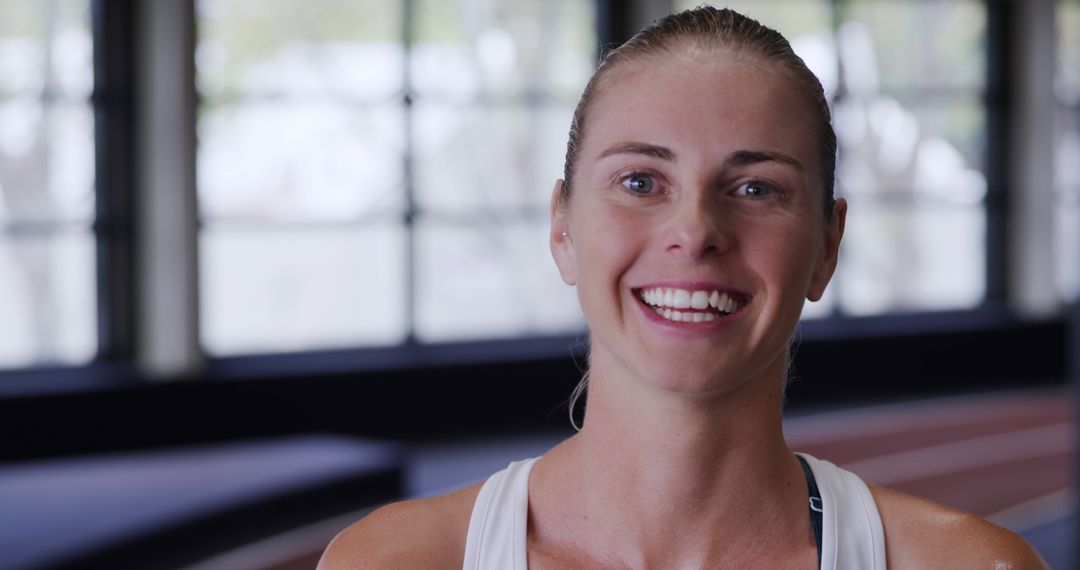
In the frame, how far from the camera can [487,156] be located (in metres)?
7.49

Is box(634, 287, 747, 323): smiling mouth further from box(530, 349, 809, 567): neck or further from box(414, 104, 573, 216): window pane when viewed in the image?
box(414, 104, 573, 216): window pane

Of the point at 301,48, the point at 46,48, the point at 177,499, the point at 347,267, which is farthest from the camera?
the point at 347,267

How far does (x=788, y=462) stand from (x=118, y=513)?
11.2 feet

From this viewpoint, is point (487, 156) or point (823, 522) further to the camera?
point (487, 156)

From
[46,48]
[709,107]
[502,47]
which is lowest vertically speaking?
[709,107]

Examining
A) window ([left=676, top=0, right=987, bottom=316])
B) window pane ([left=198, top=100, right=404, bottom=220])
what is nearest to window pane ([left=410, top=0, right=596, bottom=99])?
window pane ([left=198, top=100, right=404, bottom=220])

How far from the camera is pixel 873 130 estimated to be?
348 inches

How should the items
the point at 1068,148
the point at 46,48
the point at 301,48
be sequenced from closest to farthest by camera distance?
the point at 46,48, the point at 301,48, the point at 1068,148

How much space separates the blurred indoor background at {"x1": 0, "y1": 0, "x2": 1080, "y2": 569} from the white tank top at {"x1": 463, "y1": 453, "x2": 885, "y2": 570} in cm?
347

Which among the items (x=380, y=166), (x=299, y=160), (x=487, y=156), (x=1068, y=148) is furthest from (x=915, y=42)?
(x=299, y=160)

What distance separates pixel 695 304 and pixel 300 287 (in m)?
6.08

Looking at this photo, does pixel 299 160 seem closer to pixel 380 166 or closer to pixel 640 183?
pixel 380 166

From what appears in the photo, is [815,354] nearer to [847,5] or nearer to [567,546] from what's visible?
[847,5]

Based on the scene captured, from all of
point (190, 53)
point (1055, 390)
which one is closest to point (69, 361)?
point (190, 53)
